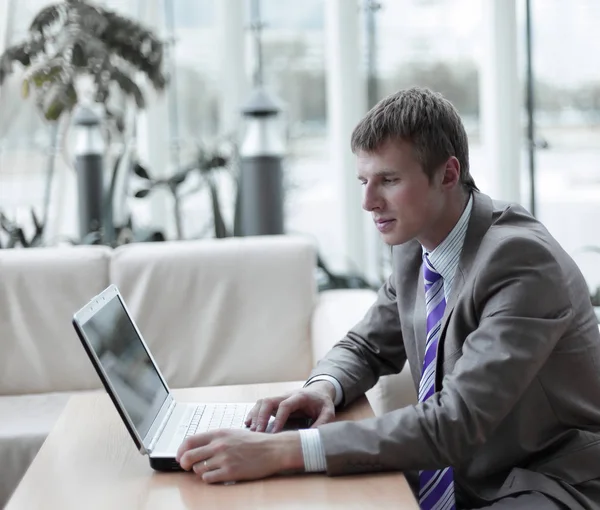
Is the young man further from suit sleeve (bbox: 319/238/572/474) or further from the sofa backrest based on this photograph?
the sofa backrest

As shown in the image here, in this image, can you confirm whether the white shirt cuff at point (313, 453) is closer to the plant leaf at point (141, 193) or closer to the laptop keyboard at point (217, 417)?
the laptop keyboard at point (217, 417)

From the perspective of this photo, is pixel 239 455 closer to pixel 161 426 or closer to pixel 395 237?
pixel 161 426

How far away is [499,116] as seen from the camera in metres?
4.25

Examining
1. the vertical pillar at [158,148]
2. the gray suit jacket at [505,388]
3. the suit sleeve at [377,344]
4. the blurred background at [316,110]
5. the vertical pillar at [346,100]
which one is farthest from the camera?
the vertical pillar at [158,148]

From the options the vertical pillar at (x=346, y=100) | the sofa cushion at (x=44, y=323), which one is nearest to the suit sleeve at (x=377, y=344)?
the sofa cushion at (x=44, y=323)

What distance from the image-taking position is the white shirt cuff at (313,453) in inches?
55.9

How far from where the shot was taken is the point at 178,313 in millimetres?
3068

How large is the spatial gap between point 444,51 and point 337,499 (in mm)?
4333

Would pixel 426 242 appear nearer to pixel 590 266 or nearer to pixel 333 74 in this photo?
pixel 590 266

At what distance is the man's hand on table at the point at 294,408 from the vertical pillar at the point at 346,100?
3.57 meters

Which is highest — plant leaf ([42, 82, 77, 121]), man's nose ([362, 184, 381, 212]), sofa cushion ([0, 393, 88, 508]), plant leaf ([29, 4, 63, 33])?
plant leaf ([29, 4, 63, 33])

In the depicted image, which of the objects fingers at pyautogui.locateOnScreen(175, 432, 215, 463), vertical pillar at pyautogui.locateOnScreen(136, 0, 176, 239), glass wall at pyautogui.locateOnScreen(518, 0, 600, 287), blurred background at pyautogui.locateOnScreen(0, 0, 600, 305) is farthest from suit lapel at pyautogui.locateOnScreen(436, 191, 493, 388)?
vertical pillar at pyautogui.locateOnScreen(136, 0, 176, 239)

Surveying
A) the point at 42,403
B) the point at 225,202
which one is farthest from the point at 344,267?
the point at 42,403

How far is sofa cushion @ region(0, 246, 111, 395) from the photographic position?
3029mm
